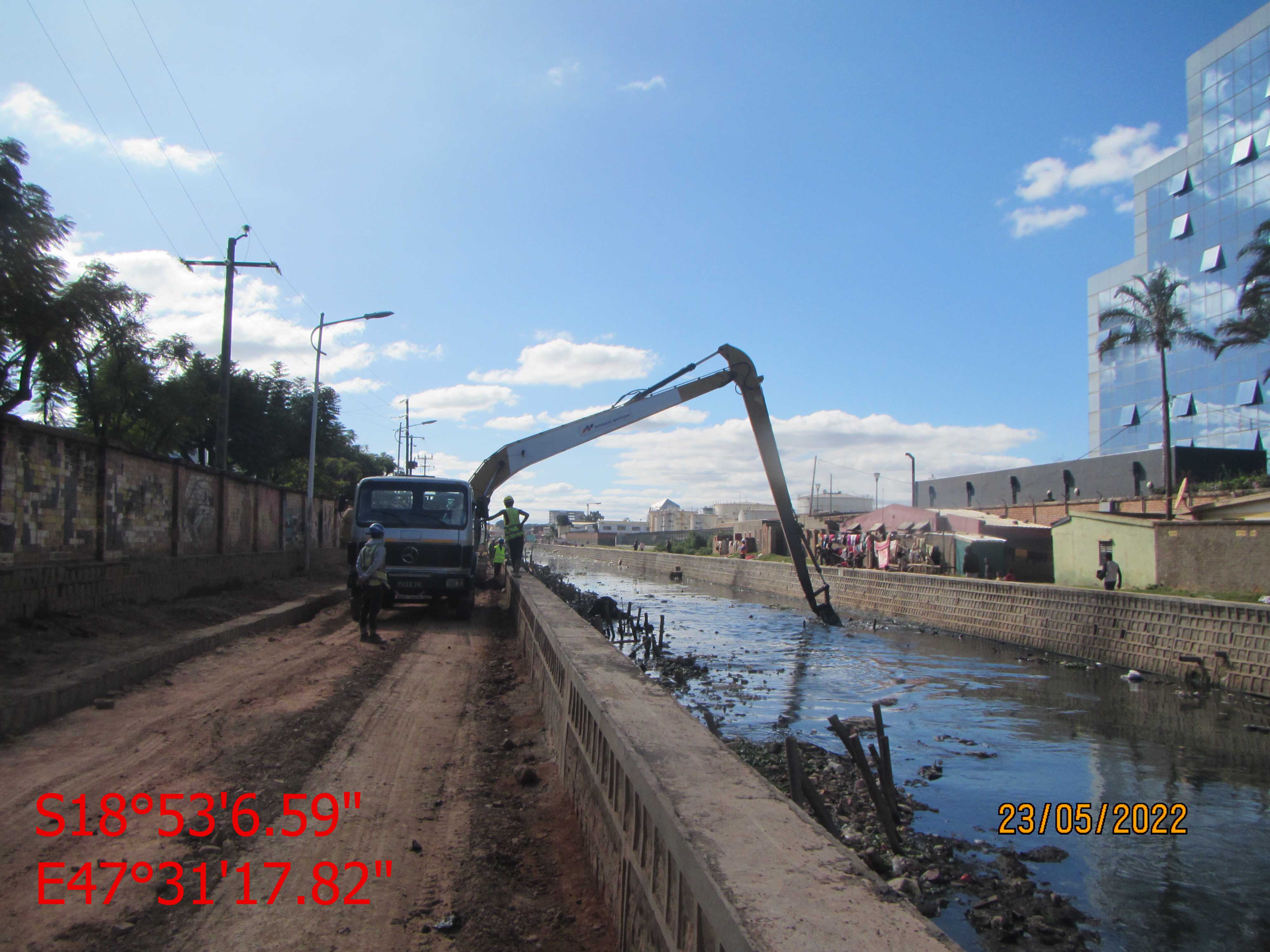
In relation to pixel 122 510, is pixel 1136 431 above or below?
above

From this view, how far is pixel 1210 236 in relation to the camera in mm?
45594

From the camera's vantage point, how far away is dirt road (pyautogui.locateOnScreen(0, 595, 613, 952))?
11.3 feet

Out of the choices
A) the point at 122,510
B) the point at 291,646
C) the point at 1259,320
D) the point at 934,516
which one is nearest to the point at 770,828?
the point at 291,646

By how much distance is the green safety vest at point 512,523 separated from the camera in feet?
56.3

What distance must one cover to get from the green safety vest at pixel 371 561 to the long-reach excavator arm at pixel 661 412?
15.8 ft

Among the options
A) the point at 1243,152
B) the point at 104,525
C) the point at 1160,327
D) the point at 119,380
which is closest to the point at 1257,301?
the point at 1160,327

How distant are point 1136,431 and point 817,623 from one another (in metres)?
36.5

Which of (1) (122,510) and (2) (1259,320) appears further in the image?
(2) (1259,320)

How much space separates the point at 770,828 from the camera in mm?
2859

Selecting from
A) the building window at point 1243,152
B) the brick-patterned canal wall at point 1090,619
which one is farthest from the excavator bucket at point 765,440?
the building window at point 1243,152

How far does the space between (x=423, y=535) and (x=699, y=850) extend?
40.0ft

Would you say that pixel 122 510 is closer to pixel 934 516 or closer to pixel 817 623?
pixel 817 623

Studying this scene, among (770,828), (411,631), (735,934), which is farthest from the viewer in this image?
(411,631)
